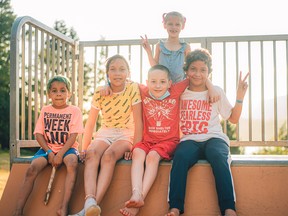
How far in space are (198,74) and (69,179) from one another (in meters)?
1.13

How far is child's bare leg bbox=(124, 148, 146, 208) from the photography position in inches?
101

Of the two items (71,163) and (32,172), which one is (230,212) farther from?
(32,172)

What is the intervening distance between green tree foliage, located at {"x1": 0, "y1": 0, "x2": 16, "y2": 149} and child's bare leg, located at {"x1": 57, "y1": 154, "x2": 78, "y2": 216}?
2027 centimetres

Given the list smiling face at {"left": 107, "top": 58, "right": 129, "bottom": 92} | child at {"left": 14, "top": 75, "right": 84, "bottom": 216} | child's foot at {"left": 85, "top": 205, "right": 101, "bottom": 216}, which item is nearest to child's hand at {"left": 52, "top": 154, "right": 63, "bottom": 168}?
child at {"left": 14, "top": 75, "right": 84, "bottom": 216}

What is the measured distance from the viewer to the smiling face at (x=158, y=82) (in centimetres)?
304

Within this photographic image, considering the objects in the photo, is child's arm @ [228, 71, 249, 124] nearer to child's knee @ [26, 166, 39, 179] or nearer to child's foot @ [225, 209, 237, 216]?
child's foot @ [225, 209, 237, 216]

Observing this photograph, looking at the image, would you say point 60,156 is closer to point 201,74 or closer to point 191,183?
point 191,183

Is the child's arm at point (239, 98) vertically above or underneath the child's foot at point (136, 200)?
above

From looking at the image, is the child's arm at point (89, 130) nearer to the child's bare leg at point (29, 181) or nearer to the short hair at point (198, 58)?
the child's bare leg at point (29, 181)

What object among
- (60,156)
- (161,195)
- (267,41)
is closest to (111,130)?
(60,156)

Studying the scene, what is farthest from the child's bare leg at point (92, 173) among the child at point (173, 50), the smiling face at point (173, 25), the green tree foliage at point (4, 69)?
the green tree foliage at point (4, 69)

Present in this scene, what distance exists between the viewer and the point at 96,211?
248cm

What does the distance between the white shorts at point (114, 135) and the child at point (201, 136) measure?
38cm

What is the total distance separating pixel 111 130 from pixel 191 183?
72 cm
